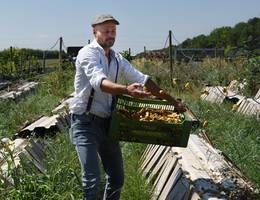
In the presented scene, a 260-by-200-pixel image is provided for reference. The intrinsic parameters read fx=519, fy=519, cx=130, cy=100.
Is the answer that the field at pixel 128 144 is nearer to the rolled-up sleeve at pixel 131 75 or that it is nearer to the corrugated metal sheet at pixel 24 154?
the corrugated metal sheet at pixel 24 154

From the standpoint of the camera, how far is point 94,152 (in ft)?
15.1

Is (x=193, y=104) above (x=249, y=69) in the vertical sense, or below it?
below

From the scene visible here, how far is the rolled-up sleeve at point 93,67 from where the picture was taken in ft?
14.0

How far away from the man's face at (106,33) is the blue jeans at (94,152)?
2.17 ft

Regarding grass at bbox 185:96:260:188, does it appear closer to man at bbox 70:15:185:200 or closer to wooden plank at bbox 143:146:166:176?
wooden plank at bbox 143:146:166:176

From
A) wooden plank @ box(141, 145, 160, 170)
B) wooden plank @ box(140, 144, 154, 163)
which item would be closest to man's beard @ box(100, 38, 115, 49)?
wooden plank @ box(141, 145, 160, 170)

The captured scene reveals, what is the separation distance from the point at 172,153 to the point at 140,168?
0.92 metres

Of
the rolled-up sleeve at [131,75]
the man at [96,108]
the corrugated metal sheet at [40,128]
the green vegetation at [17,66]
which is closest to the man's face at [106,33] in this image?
the man at [96,108]

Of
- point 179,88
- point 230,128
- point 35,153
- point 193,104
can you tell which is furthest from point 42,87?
point 35,153

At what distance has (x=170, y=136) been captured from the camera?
468 cm

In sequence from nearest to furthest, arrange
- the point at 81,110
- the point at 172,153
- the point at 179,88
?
1. the point at 81,110
2. the point at 172,153
3. the point at 179,88

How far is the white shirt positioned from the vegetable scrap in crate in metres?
0.19

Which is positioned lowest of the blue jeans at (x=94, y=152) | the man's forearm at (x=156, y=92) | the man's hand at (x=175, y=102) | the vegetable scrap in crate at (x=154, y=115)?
the blue jeans at (x=94, y=152)

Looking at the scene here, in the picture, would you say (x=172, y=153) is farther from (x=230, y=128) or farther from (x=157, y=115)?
(x=230, y=128)
